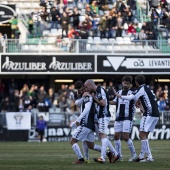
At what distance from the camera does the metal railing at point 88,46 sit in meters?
39.5

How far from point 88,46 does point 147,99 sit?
21.4m

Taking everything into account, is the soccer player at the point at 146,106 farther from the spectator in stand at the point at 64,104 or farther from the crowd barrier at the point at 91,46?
the crowd barrier at the point at 91,46

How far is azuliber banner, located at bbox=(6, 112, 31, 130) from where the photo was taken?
36375 mm

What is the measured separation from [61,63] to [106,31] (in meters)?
2.93

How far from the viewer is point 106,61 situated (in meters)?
40.3

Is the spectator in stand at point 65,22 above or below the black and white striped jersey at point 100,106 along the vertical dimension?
above

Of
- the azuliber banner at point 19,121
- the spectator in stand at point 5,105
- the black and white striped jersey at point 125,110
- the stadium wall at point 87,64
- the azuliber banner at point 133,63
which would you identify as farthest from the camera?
the azuliber banner at point 133,63

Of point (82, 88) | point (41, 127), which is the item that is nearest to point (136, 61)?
point (41, 127)

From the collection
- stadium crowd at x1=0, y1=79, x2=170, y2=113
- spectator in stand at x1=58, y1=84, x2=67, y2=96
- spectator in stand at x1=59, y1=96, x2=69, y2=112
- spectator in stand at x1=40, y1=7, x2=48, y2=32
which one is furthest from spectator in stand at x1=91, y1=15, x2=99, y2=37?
spectator in stand at x1=59, y1=96, x2=69, y2=112

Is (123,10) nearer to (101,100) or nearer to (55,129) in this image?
(55,129)

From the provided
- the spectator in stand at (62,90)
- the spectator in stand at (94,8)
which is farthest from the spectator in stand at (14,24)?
the spectator in stand at (94,8)

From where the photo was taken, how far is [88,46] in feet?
131

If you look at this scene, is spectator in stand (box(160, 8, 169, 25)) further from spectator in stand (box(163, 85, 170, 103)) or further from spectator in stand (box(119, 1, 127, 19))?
spectator in stand (box(163, 85, 170, 103))

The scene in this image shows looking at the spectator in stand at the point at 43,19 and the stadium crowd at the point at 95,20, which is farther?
the spectator in stand at the point at 43,19
